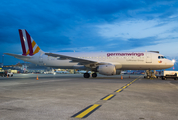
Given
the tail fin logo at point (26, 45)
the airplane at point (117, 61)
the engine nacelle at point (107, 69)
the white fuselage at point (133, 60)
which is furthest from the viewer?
the tail fin logo at point (26, 45)

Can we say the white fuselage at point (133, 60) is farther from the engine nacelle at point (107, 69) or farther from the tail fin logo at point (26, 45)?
the tail fin logo at point (26, 45)

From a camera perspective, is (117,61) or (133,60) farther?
(117,61)

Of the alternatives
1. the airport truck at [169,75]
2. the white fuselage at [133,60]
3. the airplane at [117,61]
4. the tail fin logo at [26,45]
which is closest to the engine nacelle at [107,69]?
the airplane at [117,61]

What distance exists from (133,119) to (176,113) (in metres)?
1.41

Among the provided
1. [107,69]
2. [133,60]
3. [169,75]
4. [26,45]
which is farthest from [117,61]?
[26,45]

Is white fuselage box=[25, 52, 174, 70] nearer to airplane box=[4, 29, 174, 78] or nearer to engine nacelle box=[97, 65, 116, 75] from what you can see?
airplane box=[4, 29, 174, 78]

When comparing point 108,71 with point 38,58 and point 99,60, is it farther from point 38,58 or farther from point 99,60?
point 38,58

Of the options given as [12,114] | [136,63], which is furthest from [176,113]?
[136,63]

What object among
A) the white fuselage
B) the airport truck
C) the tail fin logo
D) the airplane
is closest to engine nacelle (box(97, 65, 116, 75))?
the airplane

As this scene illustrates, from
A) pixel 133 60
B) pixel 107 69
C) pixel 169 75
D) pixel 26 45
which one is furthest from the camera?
pixel 26 45

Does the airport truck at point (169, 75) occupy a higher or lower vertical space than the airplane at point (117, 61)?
lower

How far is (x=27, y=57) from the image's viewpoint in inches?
1091

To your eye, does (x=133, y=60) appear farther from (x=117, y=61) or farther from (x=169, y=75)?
(x=169, y=75)

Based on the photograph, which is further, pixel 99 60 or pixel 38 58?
pixel 38 58
